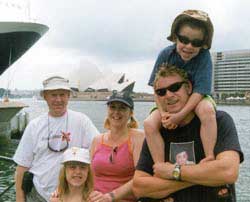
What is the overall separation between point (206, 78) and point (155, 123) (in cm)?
36

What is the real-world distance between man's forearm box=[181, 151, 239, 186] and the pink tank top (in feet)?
2.78

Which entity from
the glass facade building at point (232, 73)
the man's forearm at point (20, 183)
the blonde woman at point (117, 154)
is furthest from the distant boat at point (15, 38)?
the glass facade building at point (232, 73)

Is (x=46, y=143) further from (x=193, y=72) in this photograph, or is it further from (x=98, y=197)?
(x=193, y=72)

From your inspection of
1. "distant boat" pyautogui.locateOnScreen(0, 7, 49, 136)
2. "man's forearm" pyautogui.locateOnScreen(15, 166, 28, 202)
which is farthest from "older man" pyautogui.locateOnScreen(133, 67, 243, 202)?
"distant boat" pyautogui.locateOnScreen(0, 7, 49, 136)

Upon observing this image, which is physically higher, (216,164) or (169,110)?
(169,110)

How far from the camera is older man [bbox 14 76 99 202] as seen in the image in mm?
3639

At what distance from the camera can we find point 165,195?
2.60 m

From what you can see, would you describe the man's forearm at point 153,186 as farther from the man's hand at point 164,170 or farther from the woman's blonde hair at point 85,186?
the woman's blonde hair at point 85,186

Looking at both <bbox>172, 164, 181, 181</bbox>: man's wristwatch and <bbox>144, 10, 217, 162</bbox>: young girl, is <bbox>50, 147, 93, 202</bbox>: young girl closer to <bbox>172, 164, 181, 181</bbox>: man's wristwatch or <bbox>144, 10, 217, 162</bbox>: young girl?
<bbox>144, 10, 217, 162</bbox>: young girl

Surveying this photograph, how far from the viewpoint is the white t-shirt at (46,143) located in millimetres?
3645

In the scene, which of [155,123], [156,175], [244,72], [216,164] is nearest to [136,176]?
[156,175]

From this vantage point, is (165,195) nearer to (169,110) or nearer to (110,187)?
(169,110)

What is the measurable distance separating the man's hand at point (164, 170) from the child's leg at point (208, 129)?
0.20 m

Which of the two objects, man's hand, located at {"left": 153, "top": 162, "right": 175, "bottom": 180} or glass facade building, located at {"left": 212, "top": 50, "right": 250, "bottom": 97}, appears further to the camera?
glass facade building, located at {"left": 212, "top": 50, "right": 250, "bottom": 97}
